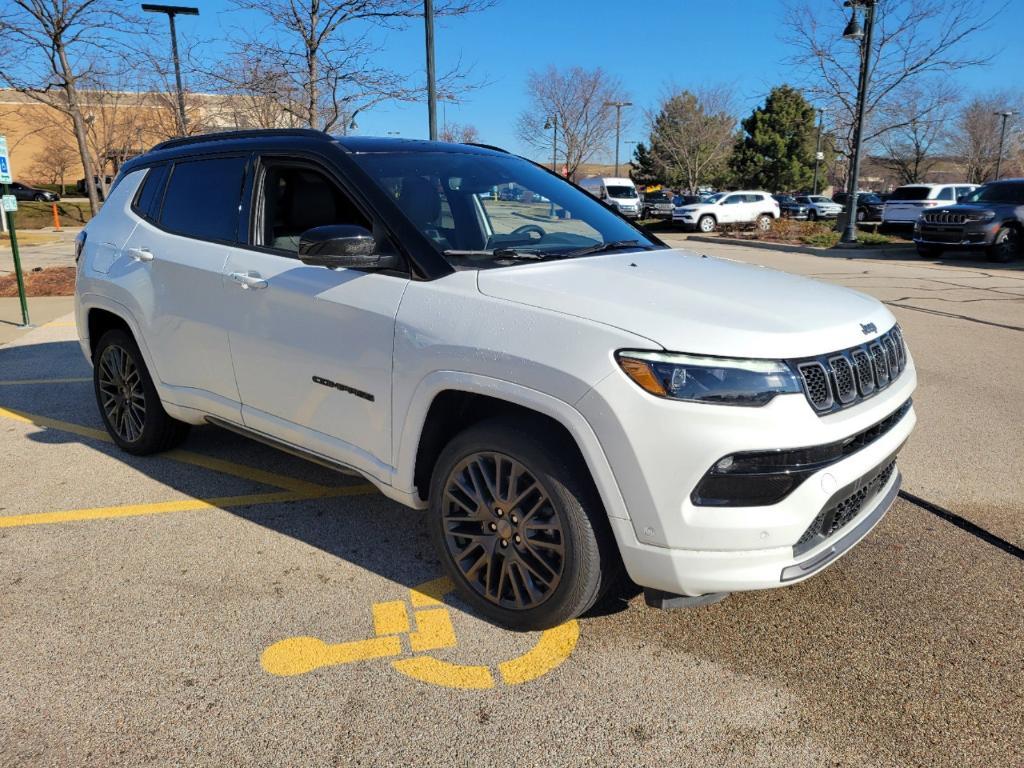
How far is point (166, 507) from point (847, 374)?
3.36 metres

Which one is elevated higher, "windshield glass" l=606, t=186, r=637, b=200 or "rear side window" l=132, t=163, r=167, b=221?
"windshield glass" l=606, t=186, r=637, b=200

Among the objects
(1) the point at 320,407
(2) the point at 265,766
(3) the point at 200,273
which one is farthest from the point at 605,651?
(3) the point at 200,273

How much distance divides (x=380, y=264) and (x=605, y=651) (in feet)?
5.52

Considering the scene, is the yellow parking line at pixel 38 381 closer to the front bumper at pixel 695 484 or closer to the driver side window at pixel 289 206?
the driver side window at pixel 289 206

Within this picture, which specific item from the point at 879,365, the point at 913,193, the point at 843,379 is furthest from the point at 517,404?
the point at 913,193

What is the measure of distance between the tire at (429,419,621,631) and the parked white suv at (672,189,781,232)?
3164 cm

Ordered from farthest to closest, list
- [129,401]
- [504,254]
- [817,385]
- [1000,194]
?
[1000,194] < [129,401] < [504,254] < [817,385]

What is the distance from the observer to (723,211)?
33.3m

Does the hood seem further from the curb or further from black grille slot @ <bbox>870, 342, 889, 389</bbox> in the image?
the curb

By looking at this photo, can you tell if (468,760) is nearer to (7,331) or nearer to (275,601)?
(275,601)

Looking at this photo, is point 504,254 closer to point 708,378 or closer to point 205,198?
point 708,378

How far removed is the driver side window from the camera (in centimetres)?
367

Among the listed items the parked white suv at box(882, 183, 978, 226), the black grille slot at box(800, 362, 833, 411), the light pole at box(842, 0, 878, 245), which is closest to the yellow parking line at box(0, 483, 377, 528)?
the black grille slot at box(800, 362, 833, 411)

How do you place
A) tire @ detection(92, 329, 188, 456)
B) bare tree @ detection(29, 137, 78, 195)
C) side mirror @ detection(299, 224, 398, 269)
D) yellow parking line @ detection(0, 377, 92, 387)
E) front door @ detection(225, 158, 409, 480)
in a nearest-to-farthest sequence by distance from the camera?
side mirror @ detection(299, 224, 398, 269) < front door @ detection(225, 158, 409, 480) < tire @ detection(92, 329, 188, 456) < yellow parking line @ detection(0, 377, 92, 387) < bare tree @ detection(29, 137, 78, 195)
